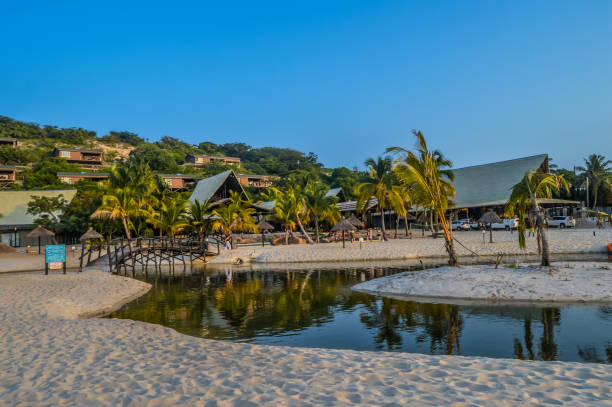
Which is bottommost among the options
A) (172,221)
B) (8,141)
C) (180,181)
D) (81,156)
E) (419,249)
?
(419,249)

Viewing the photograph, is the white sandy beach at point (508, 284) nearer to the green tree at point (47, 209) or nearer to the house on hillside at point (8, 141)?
the green tree at point (47, 209)

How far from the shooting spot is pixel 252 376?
17.7 feet

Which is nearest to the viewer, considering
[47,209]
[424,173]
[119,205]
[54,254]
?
[424,173]

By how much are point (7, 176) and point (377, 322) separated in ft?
245

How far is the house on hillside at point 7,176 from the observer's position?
63.2 metres

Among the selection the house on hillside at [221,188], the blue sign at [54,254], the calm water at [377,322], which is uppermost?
the house on hillside at [221,188]

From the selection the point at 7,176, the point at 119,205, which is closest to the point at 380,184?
the point at 119,205

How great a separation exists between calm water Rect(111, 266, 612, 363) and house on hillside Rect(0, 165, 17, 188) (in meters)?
63.2

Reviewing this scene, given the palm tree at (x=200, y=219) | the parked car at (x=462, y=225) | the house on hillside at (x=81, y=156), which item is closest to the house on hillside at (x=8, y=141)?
the house on hillside at (x=81, y=156)

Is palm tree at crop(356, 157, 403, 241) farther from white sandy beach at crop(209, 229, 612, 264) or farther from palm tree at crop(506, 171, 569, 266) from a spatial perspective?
palm tree at crop(506, 171, 569, 266)

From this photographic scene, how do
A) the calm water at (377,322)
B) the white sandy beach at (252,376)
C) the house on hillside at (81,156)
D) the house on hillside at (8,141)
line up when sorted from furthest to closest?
1. the house on hillside at (81,156)
2. the house on hillside at (8,141)
3. the calm water at (377,322)
4. the white sandy beach at (252,376)

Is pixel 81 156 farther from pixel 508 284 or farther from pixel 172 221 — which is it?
pixel 508 284

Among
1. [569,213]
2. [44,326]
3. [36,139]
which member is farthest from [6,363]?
[36,139]

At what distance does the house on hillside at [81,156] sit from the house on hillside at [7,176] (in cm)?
1893
